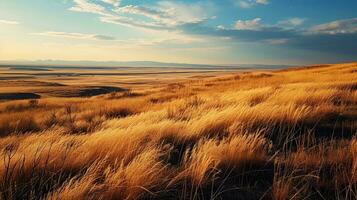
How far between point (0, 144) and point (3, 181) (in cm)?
375

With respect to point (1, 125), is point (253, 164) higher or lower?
higher

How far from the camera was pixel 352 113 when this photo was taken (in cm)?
833

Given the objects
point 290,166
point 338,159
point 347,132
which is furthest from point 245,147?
point 347,132

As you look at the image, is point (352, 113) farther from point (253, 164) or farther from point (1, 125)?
point (1, 125)

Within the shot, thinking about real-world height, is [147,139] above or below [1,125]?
above

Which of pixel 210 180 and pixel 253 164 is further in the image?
pixel 253 164

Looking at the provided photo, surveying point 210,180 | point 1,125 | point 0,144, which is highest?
point 210,180

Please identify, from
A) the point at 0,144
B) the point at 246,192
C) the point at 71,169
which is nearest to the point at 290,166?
the point at 246,192

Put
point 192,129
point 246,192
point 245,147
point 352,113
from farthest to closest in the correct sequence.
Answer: point 352,113
point 192,129
point 245,147
point 246,192

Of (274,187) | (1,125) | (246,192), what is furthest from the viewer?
(1,125)

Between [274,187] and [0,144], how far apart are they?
5.32m

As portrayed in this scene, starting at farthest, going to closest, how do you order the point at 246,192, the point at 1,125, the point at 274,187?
the point at 1,125
the point at 246,192
the point at 274,187

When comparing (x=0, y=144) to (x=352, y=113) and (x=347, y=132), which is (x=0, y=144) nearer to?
(x=347, y=132)

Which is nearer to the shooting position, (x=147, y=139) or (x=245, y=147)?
(x=245, y=147)
